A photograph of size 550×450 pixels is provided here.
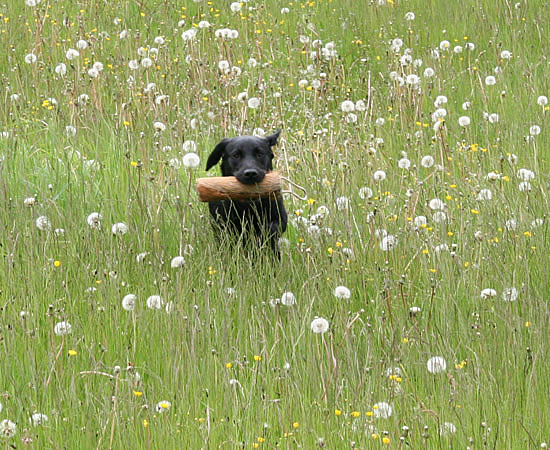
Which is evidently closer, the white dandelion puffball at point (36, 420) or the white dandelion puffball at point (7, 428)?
→ the white dandelion puffball at point (7, 428)

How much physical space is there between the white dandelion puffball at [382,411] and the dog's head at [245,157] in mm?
2262

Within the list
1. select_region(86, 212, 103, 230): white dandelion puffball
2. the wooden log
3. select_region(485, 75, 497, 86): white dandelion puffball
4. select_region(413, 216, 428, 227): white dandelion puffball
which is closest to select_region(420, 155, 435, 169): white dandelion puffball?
select_region(413, 216, 428, 227): white dandelion puffball

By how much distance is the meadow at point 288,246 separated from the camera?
3.49 meters

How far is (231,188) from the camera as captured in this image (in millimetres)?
5426

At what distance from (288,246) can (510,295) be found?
4.64ft

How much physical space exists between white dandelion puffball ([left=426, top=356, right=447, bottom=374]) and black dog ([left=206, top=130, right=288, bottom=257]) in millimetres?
1895

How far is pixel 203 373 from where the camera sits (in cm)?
379

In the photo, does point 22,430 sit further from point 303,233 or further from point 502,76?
point 502,76

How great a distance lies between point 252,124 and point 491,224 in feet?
9.20

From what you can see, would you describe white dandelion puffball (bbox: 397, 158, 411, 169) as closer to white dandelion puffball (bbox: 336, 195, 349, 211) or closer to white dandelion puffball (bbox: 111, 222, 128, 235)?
white dandelion puffball (bbox: 336, 195, 349, 211)

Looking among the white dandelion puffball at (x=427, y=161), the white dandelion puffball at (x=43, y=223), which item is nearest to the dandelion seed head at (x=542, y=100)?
the white dandelion puffball at (x=427, y=161)

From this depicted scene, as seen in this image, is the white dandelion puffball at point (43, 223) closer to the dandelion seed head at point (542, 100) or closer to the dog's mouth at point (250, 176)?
the dog's mouth at point (250, 176)

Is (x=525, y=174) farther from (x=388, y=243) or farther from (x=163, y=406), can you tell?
(x=163, y=406)

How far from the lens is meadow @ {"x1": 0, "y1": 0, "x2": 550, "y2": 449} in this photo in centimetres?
349
